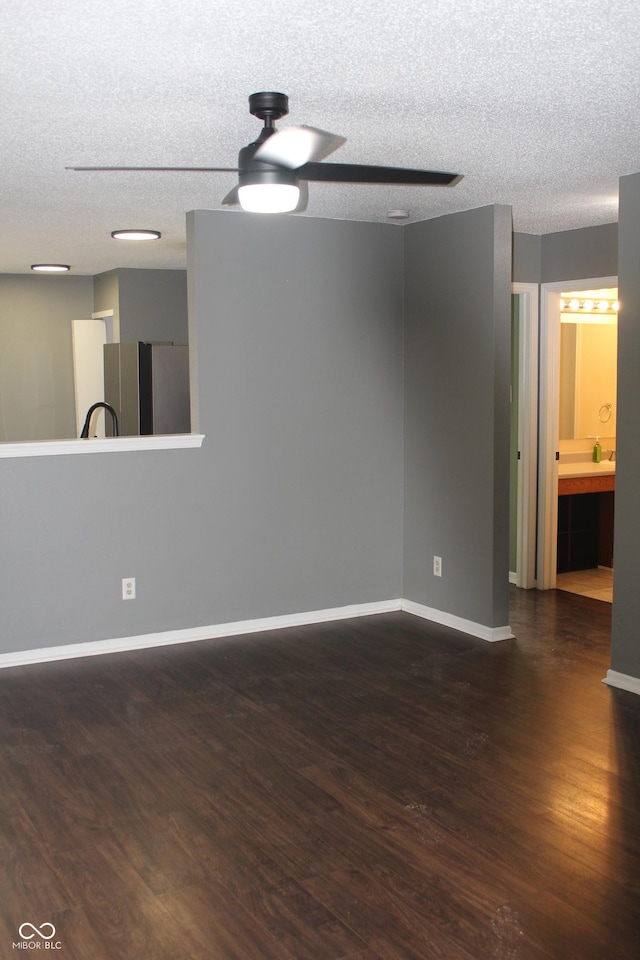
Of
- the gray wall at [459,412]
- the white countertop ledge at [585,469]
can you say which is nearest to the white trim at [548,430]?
the white countertop ledge at [585,469]

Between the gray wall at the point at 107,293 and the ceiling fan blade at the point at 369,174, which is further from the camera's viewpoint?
the gray wall at the point at 107,293

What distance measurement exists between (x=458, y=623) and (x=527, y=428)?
1.53 metres

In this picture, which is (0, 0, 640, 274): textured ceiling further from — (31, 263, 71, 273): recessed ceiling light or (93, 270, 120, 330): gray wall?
(93, 270, 120, 330): gray wall

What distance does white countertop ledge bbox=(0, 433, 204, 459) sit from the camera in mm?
4504

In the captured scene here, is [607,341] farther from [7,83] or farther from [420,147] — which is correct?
[7,83]

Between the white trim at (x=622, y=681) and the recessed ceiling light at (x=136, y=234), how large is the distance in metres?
3.72

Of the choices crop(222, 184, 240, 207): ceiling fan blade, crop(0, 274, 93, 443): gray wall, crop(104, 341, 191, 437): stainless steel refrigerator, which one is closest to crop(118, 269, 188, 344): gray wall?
crop(0, 274, 93, 443): gray wall

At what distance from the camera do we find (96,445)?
465 centimetres

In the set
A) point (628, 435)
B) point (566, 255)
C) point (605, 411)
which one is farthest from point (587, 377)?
point (628, 435)

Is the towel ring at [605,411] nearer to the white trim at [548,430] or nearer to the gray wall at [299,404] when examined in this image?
the white trim at [548,430]

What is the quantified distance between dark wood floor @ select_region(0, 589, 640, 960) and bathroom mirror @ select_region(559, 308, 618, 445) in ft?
8.00

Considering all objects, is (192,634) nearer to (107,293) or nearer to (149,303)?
(149,303)

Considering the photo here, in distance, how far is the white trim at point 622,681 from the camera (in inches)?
163

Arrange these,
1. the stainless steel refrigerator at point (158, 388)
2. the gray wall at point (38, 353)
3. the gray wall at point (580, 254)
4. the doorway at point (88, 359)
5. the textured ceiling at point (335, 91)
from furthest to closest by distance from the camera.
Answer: the doorway at point (88, 359) < the gray wall at point (38, 353) < the stainless steel refrigerator at point (158, 388) < the gray wall at point (580, 254) < the textured ceiling at point (335, 91)
